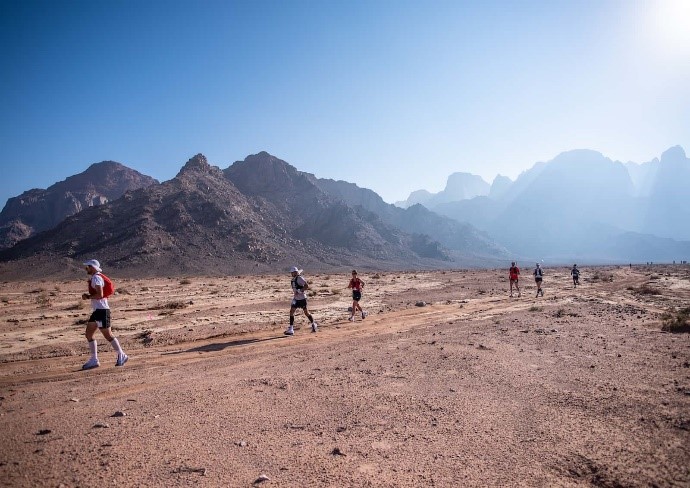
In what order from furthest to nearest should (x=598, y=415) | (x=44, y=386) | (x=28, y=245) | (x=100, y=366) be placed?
1. (x=28, y=245)
2. (x=100, y=366)
3. (x=44, y=386)
4. (x=598, y=415)

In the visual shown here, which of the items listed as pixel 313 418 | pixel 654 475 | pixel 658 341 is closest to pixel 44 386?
pixel 313 418

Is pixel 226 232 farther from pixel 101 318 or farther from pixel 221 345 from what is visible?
pixel 101 318

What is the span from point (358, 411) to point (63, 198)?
638 ft

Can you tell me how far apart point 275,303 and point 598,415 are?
1825 centimetres

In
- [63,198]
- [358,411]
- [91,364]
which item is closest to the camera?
[358,411]

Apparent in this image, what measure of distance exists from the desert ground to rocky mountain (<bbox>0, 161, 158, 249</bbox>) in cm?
16220

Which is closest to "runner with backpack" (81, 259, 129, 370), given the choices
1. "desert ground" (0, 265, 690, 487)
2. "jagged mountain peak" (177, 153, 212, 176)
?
"desert ground" (0, 265, 690, 487)

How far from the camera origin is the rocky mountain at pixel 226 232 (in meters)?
83.9

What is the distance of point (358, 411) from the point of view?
559 centimetres

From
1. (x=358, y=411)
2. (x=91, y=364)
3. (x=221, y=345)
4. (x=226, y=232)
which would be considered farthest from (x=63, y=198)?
(x=358, y=411)

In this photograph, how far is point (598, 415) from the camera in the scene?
5316mm

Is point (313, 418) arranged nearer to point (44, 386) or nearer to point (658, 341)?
point (44, 386)

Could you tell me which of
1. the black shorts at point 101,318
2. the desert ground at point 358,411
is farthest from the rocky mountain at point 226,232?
the desert ground at point 358,411

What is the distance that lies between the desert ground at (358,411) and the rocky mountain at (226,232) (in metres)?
75.4
